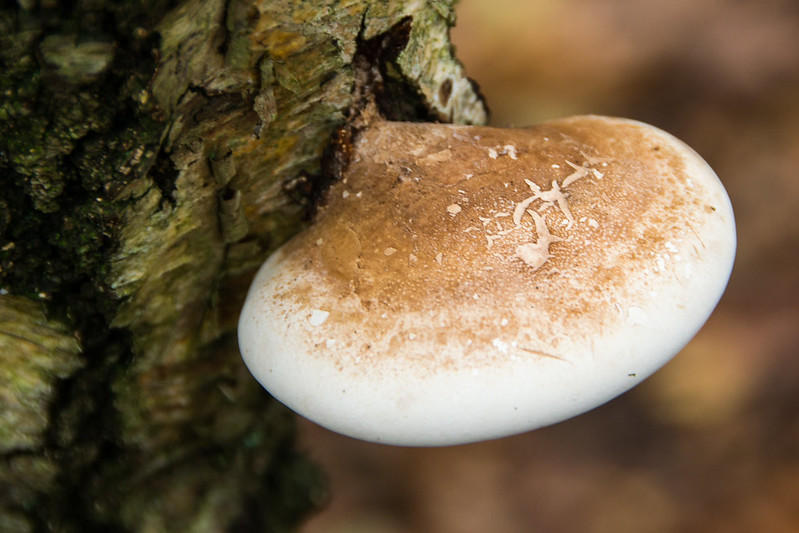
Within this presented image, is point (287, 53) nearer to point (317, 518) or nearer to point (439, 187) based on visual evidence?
point (439, 187)

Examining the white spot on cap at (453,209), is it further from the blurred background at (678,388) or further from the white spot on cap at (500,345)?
the blurred background at (678,388)

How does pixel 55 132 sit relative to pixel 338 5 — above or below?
below

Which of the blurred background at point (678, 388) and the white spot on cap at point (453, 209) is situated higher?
the white spot on cap at point (453, 209)

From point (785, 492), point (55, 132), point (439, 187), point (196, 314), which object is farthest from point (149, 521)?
point (785, 492)

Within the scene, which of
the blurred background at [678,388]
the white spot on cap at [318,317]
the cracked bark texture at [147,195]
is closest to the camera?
the cracked bark texture at [147,195]

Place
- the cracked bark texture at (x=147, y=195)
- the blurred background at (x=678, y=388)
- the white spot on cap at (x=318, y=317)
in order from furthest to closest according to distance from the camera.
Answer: the blurred background at (x=678, y=388) → the white spot on cap at (x=318, y=317) → the cracked bark texture at (x=147, y=195)

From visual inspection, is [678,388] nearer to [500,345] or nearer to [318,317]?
[500,345]

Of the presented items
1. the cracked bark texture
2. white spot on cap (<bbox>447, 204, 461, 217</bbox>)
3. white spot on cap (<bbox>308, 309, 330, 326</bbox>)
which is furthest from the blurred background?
white spot on cap (<bbox>447, 204, 461, 217</bbox>)

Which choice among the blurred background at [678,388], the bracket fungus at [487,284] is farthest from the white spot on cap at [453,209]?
the blurred background at [678,388]
